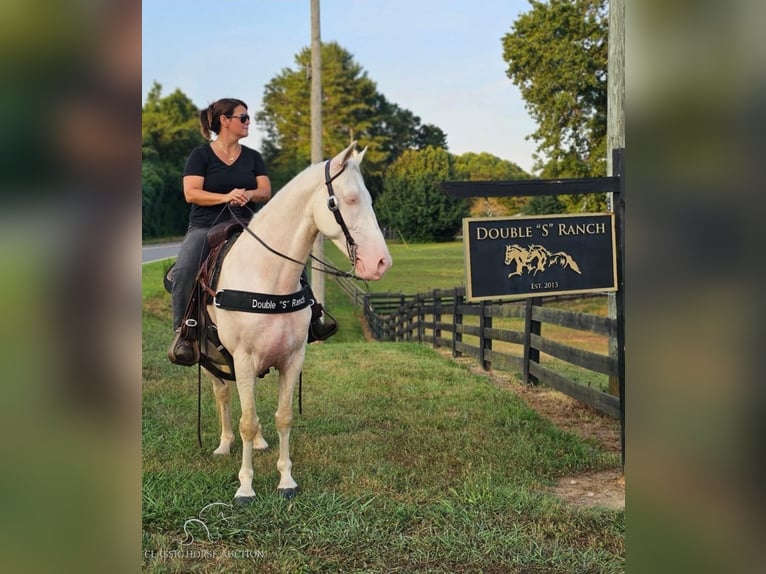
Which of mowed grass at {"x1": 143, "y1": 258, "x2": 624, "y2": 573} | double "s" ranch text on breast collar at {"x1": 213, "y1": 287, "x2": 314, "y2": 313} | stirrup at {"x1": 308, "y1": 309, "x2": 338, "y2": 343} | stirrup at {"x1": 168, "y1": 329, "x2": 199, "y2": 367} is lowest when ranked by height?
mowed grass at {"x1": 143, "y1": 258, "x2": 624, "y2": 573}

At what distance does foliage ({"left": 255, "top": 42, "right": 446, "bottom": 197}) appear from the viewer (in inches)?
720

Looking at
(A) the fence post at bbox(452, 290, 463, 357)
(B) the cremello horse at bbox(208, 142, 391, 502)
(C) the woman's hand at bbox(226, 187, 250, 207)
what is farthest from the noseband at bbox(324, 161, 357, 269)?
(A) the fence post at bbox(452, 290, 463, 357)

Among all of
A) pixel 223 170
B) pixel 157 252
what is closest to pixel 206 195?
pixel 223 170

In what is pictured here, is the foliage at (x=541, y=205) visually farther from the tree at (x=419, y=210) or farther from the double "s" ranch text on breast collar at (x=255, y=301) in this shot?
the double "s" ranch text on breast collar at (x=255, y=301)

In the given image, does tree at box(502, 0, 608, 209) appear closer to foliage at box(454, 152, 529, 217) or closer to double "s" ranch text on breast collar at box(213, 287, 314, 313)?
foliage at box(454, 152, 529, 217)

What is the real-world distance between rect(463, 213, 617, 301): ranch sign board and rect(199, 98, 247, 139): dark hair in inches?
60.4

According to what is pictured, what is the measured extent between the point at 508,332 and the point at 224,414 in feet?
12.8

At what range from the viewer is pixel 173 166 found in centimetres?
2447

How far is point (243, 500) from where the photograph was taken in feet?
10.3
